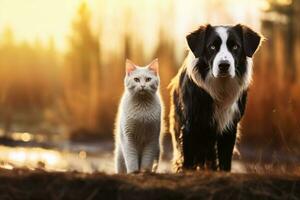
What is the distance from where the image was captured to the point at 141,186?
208 inches

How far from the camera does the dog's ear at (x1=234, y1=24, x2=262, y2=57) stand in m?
7.10

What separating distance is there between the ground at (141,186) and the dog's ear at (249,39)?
6.07 feet

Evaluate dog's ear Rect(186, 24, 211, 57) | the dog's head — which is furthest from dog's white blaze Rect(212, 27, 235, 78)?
dog's ear Rect(186, 24, 211, 57)

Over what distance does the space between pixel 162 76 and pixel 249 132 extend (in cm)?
222

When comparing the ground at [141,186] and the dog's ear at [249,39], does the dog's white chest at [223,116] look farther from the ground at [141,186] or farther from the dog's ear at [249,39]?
the ground at [141,186]

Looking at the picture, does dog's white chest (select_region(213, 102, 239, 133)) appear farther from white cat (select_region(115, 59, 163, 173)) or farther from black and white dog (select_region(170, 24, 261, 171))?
white cat (select_region(115, 59, 163, 173))

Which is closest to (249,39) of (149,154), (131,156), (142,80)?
(142,80)

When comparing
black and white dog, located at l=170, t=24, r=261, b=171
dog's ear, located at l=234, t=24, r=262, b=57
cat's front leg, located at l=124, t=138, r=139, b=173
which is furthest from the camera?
cat's front leg, located at l=124, t=138, r=139, b=173

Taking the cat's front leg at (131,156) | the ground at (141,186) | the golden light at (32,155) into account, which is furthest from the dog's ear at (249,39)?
the golden light at (32,155)

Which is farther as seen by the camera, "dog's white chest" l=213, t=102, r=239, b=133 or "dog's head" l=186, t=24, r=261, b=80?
"dog's white chest" l=213, t=102, r=239, b=133

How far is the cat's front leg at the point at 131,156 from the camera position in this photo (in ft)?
25.7

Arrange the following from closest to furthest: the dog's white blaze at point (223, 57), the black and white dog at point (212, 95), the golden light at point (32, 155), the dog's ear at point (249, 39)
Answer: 1. the dog's white blaze at point (223, 57)
2. the black and white dog at point (212, 95)
3. the dog's ear at point (249, 39)
4. the golden light at point (32, 155)

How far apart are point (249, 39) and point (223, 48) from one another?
16.6 inches

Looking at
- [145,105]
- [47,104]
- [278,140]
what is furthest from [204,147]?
[47,104]
